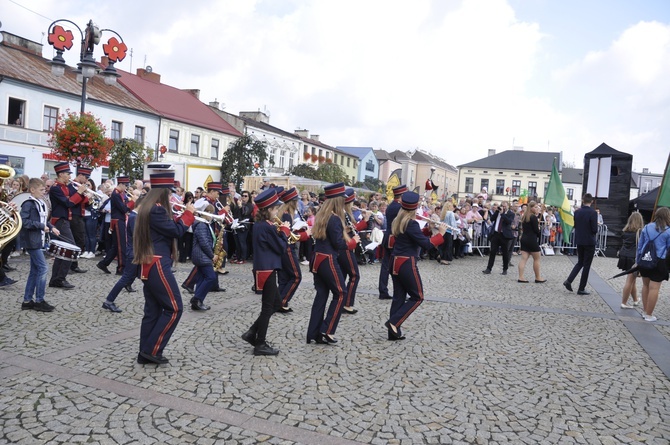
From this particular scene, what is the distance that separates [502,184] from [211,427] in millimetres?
90000

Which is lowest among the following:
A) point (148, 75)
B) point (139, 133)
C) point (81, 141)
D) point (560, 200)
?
point (560, 200)

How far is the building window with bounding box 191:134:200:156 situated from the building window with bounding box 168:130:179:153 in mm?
1688

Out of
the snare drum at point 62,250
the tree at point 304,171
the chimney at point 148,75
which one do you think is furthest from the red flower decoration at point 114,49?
the tree at point 304,171

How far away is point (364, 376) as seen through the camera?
17.7ft

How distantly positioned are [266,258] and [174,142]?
3879 centimetres

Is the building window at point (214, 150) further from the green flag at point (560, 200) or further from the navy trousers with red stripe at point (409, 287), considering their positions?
the navy trousers with red stripe at point (409, 287)

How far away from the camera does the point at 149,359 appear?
5.39 m

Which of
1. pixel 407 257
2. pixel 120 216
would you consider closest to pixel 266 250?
pixel 407 257

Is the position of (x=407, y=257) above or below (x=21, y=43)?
below

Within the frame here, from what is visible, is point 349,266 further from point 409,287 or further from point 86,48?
point 86,48

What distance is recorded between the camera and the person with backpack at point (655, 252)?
8391 millimetres

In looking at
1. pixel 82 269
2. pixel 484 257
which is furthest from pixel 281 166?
pixel 82 269

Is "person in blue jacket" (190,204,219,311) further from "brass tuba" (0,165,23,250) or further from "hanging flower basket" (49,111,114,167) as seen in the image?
"hanging flower basket" (49,111,114,167)

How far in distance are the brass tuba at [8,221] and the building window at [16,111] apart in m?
26.7
